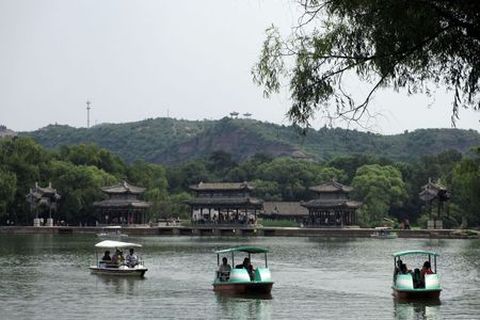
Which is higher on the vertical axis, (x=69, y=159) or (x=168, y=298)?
(x=69, y=159)

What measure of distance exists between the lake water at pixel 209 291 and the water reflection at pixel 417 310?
0.03 meters

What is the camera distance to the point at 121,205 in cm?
11331

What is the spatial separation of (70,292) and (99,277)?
21.3 feet

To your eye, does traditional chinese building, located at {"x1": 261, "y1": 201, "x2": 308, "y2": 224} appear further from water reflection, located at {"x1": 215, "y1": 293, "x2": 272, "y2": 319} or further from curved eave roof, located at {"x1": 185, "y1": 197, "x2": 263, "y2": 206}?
water reflection, located at {"x1": 215, "y1": 293, "x2": 272, "y2": 319}

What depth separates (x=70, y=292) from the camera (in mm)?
35188

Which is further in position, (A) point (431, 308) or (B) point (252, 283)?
(B) point (252, 283)

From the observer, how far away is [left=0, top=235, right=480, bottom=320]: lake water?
28.7 meters

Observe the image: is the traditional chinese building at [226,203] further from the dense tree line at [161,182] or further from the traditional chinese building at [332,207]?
the traditional chinese building at [332,207]

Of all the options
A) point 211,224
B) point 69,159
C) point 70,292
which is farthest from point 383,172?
point 70,292

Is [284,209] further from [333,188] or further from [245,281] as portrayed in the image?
[245,281]

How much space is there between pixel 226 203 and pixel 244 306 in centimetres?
8806

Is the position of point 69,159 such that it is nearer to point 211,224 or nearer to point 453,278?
point 211,224

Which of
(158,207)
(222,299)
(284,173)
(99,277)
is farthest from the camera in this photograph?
(284,173)

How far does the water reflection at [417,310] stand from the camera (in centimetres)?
2814
